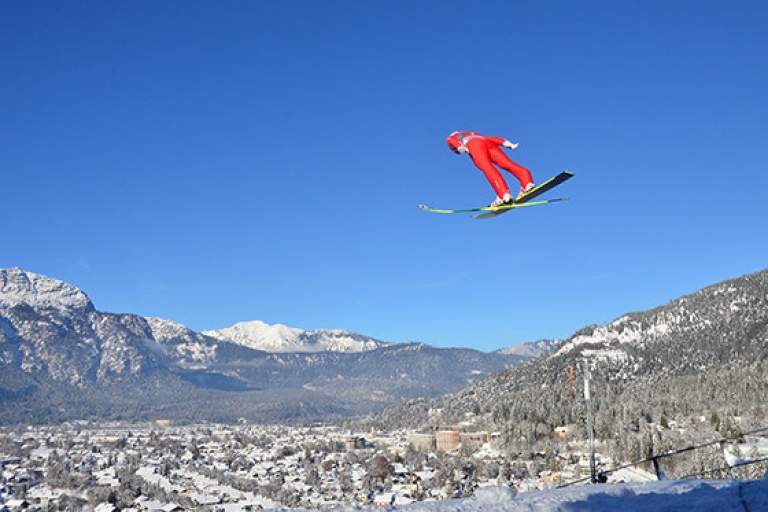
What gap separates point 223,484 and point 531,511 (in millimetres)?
147858

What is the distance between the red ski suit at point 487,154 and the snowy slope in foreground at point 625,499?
7.74 meters

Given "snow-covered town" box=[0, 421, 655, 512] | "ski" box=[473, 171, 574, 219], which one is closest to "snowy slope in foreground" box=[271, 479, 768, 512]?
"ski" box=[473, 171, 574, 219]

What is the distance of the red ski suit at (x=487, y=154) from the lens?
56.5 feet

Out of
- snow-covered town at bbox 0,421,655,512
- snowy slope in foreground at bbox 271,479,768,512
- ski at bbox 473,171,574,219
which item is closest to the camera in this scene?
snowy slope in foreground at bbox 271,479,768,512

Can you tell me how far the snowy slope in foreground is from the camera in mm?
12164

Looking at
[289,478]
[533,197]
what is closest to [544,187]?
[533,197]

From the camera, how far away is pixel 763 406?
456ft

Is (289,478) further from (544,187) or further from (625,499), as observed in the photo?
(625,499)

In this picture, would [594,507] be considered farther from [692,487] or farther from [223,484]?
[223,484]

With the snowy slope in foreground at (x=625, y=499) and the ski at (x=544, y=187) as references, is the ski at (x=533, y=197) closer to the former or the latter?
the ski at (x=544, y=187)

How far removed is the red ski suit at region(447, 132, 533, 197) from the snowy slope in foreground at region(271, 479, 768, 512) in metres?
7.74

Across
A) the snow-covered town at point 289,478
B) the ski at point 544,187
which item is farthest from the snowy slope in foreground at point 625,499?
the snow-covered town at point 289,478

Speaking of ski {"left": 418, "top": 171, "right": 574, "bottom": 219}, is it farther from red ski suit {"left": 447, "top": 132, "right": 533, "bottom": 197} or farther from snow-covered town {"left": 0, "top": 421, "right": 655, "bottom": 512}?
snow-covered town {"left": 0, "top": 421, "right": 655, "bottom": 512}

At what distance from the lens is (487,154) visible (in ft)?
56.9
